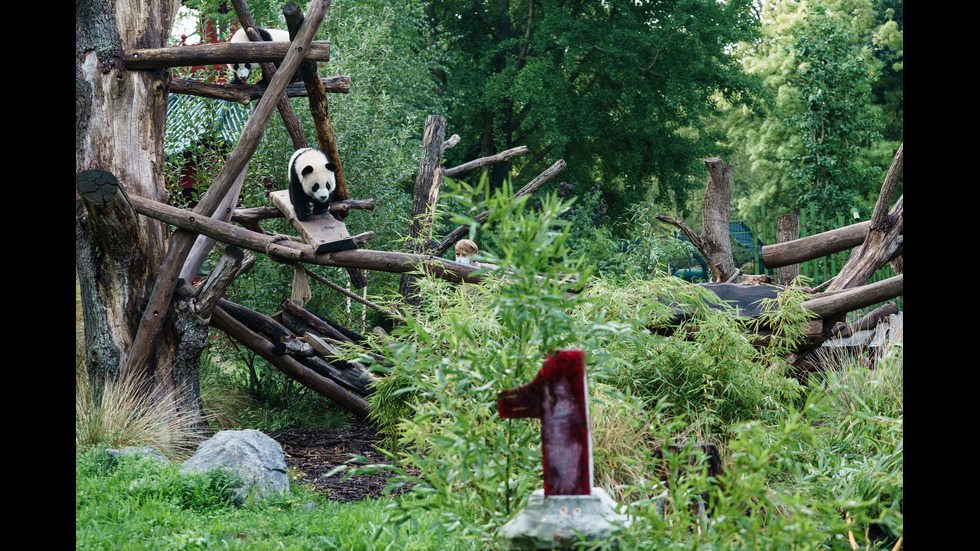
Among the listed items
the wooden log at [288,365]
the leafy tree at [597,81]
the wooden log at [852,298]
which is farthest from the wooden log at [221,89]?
the leafy tree at [597,81]

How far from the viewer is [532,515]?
2025 millimetres

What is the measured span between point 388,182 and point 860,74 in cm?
997

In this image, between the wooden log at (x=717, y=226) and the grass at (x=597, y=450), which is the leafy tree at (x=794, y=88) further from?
the grass at (x=597, y=450)

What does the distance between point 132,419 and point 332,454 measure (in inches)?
63.8

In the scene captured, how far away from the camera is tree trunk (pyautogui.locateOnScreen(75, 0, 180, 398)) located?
558 cm

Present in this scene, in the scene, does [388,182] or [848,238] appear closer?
[848,238]

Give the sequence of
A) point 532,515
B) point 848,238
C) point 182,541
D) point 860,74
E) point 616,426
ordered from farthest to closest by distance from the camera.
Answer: point 860,74 → point 848,238 → point 616,426 → point 182,541 → point 532,515

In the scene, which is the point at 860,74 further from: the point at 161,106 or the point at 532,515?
the point at 532,515

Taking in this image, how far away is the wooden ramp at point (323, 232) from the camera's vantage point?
5543 mm

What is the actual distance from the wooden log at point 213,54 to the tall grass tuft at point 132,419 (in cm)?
239

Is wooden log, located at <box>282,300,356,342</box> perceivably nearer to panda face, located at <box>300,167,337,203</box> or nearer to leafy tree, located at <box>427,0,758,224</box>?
panda face, located at <box>300,167,337,203</box>

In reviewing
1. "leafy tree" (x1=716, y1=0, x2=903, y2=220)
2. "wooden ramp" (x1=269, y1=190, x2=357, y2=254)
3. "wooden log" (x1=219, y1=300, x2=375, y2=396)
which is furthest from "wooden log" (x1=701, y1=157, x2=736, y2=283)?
"leafy tree" (x1=716, y1=0, x2=903, y2=220)

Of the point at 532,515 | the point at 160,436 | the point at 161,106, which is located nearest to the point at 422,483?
the point at 532,515

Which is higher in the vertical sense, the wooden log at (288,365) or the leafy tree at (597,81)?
the leafy tree at (597,81)
